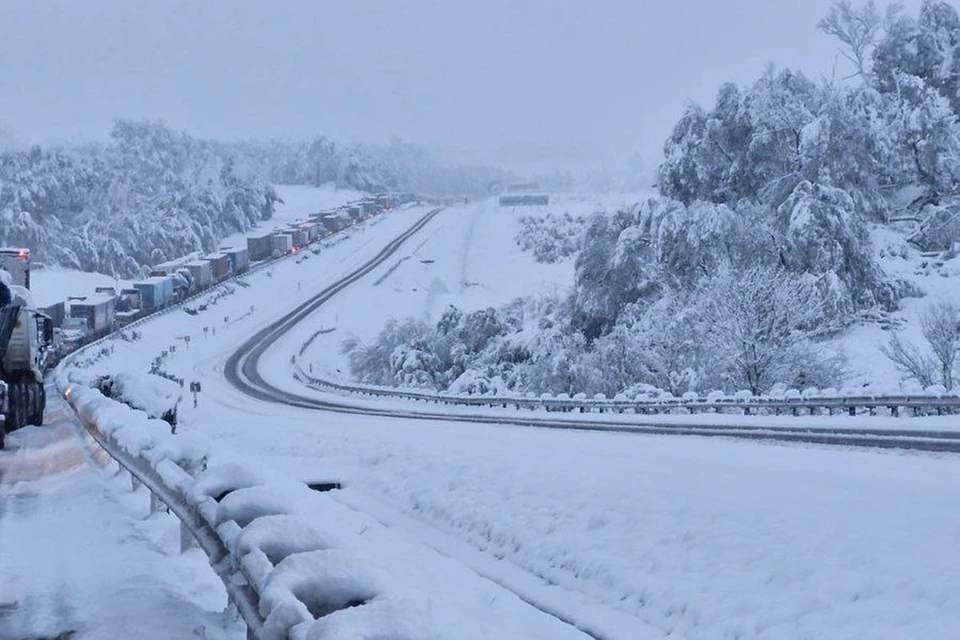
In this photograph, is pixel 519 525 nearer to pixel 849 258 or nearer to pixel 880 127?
pixel 849 258

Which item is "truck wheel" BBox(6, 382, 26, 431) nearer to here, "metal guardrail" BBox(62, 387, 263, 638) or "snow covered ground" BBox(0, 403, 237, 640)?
"snow covered ground" BBox(0, 403, 237, 640)

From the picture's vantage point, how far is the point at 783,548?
1058 centimetres

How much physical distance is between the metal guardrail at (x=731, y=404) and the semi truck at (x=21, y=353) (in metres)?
17.9

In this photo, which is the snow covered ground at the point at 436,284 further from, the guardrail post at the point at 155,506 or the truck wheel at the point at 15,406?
the guardrail post at the point at 155,506

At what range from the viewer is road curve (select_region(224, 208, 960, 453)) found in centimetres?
1902

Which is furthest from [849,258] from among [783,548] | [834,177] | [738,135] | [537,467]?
[783,548]

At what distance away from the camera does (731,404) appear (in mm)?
30547

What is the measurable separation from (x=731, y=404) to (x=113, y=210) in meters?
149

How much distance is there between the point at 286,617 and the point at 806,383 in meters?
39.6

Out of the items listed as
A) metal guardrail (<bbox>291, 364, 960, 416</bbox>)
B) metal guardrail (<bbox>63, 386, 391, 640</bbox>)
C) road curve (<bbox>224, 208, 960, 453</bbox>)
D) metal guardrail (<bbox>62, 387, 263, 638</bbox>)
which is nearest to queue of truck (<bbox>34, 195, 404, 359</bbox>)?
road curve (<bbox>224, 208, 960, 453</bbox>)

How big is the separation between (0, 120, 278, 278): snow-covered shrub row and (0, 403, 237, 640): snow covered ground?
12315 cm

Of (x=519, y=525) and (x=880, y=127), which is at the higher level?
(x=880, y=127)

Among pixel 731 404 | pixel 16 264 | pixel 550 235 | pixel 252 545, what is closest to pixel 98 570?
pixel 252 545

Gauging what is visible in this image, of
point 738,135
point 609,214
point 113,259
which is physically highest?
point 738,135
